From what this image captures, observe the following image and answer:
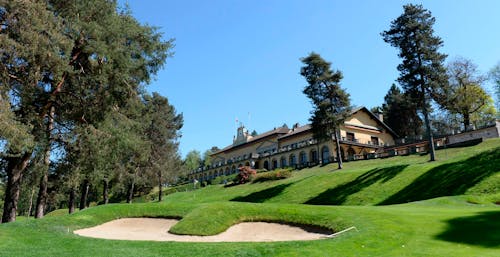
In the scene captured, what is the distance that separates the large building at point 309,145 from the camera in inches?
2365

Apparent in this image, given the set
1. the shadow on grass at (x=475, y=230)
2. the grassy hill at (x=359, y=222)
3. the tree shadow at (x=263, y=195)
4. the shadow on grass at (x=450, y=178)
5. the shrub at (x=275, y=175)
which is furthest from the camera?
the shrub at (x=275, y=175)

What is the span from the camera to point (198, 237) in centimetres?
1430

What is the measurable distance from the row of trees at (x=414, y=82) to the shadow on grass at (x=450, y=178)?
6.51 metres

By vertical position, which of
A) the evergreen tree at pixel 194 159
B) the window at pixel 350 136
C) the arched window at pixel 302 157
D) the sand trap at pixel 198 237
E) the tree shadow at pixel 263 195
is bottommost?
the sand trap at pixel 198 237

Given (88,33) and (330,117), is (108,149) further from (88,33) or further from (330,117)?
(330,117)

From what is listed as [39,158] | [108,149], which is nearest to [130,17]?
[108,149]

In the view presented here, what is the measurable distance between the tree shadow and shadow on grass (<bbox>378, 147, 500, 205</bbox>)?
507 inches

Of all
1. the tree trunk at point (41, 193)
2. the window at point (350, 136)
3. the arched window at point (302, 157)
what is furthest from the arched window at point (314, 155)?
the tree trunk at point (41, 193)

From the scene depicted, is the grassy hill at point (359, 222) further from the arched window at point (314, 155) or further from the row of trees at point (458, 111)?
the arched window at point (314, 155)

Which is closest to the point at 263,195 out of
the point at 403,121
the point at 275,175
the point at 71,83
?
the point at 275,175

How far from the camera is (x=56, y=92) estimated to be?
65.9 feet

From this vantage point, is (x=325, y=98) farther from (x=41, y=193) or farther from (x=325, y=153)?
(x=41, y=193)

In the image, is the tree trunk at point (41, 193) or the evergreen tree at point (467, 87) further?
the evergreen tree at point (467, 87)

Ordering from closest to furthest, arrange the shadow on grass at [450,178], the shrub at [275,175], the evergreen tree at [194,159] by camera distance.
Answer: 1. the shadow on grass at [450,178]
2. the shrub at [275,175]
3. the evergreen tree at [194,159]
